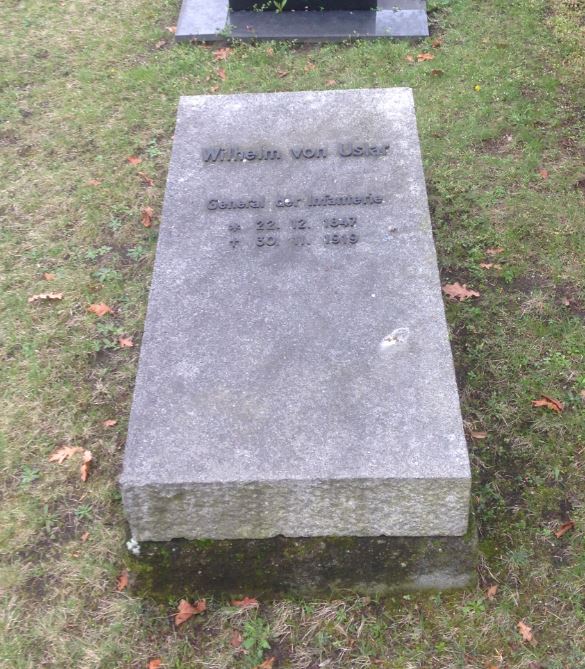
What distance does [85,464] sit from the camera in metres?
3.36

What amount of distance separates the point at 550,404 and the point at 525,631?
3.70ft

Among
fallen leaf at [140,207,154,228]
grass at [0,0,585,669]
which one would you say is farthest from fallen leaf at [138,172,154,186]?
fallen leaf at [140,207,154,228]

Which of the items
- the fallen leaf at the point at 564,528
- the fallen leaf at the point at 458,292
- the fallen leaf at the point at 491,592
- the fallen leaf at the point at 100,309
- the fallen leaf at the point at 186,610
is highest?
the fallen leaf at the point at 458,292

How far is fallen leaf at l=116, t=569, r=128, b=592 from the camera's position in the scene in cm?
295

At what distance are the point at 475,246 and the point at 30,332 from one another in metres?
2.61

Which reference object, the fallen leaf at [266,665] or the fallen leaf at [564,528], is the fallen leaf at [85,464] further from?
the fallen leaf at [564,528]

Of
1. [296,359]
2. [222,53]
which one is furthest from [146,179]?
[296,359]

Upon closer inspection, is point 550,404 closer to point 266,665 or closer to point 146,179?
point 266,665

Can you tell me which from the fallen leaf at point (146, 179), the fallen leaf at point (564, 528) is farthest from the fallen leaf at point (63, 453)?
the fallen leaf at point (564, 528)

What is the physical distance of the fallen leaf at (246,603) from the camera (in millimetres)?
2809

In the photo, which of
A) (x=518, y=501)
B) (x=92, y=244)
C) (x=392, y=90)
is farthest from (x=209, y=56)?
(x=518, y=501)

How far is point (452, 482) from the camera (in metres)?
2.41

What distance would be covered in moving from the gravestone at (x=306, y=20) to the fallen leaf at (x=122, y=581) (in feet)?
14.6

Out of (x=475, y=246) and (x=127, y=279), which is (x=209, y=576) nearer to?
(x=127, y=279)
